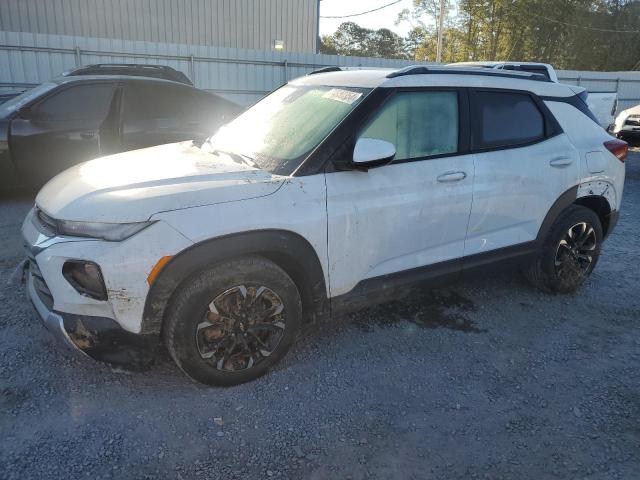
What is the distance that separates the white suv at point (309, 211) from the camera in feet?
8.11

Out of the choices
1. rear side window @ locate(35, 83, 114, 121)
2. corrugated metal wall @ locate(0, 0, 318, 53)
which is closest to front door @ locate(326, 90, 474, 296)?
rear side window @ locate(35, 83, 114, 121)

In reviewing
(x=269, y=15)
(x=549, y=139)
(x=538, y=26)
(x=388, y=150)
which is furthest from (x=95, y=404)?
(x=538, y=26)

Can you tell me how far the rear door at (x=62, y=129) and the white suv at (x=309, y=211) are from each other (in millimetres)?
3130

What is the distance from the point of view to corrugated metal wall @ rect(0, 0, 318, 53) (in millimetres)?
14086

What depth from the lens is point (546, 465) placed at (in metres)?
2.33

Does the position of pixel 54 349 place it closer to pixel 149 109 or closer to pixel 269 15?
pixel 149 109

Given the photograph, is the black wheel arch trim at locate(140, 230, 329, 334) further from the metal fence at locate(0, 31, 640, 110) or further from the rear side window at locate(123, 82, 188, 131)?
the metal fence at locate(0, 31, 640, 110)

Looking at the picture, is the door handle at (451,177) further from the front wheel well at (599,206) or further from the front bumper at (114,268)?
the front bumper at (114,268)

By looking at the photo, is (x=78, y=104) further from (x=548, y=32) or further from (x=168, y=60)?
(x=548, y=32)

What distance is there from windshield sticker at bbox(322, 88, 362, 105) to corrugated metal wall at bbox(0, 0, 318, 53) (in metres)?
14.2

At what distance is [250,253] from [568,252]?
2.77m

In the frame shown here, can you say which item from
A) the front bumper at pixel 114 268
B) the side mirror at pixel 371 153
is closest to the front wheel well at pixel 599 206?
the side mirror at pixel 371 153

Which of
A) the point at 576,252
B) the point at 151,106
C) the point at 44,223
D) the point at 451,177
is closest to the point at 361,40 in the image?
the point at 151,106

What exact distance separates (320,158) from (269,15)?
54.1ft
